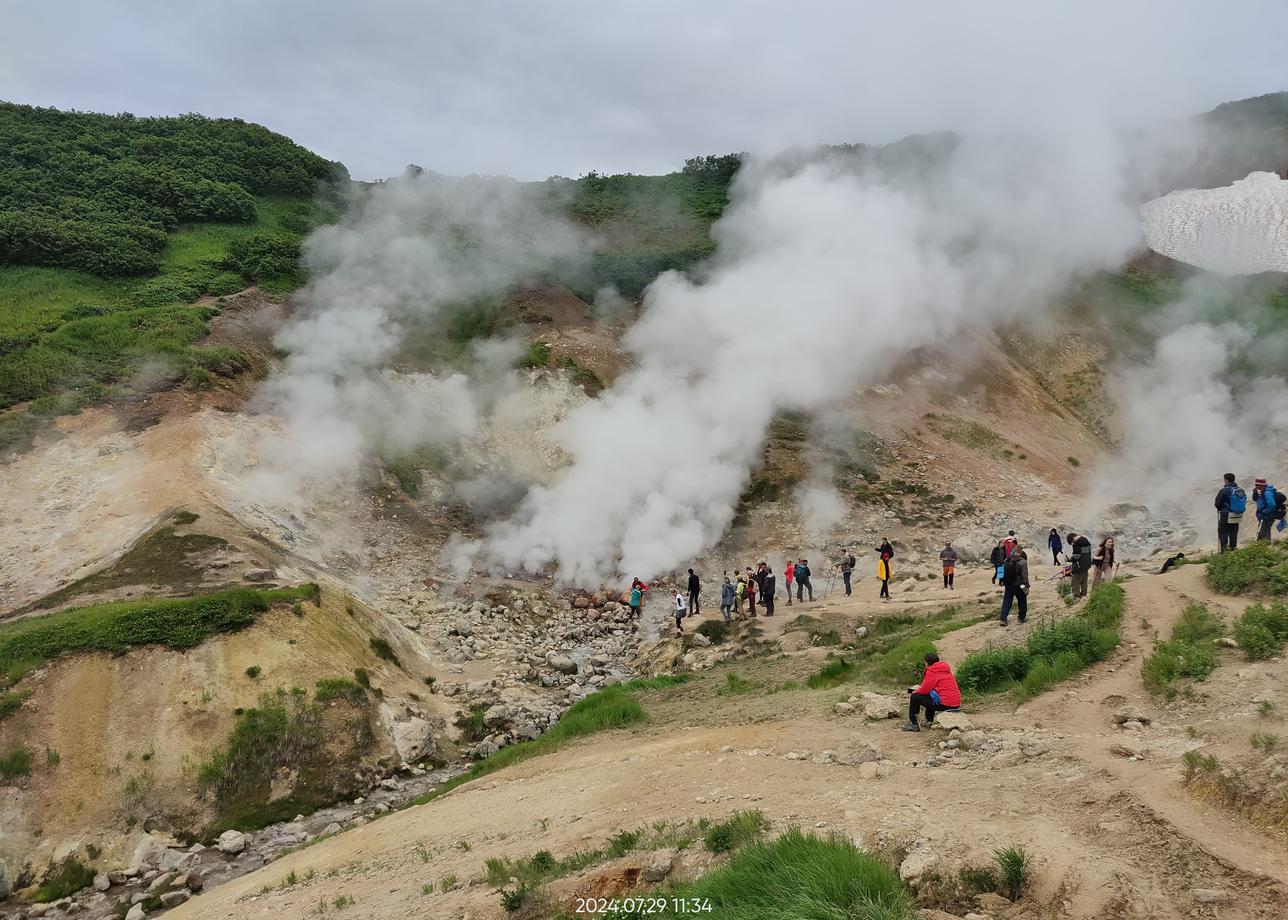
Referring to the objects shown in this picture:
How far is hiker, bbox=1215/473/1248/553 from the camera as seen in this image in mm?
11719

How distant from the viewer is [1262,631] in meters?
7.15

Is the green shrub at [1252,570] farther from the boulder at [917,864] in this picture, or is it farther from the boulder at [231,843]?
the boulder at [231,843]

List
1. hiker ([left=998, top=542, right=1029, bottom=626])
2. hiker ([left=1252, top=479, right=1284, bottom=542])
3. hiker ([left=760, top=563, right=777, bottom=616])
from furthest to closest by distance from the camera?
hiker ([left=760, top=563, right=777, bottom=616]) < hiker ([left=1252, top=479, right=1284, bottom=542]) < hiker ([left=998, top=542, right=1029, bottom=626])

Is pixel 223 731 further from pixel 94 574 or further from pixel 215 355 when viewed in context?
pixel 215 355

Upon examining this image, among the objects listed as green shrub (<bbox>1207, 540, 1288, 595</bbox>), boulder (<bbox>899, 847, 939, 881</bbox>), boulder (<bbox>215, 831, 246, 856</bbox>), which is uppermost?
green shrub (<bbox>1207, 540, 1288, 595</bbox>)

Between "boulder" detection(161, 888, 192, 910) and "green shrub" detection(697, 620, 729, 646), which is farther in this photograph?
"green shrub" detection(697, 620, 729, 646)

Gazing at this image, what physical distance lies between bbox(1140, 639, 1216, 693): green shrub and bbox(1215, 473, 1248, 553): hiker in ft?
18.5

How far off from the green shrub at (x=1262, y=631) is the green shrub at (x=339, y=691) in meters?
13.2

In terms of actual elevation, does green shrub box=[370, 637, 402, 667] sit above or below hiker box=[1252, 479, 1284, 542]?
below

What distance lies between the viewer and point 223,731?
12242 millimetres

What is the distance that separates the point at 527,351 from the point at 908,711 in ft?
86.2

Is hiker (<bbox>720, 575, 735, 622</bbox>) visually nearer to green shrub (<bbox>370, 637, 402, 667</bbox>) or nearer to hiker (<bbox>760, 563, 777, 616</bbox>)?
hiker (<bbox>760, 563, 777, 616</bbox>)

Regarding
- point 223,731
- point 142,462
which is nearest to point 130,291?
point 142,462

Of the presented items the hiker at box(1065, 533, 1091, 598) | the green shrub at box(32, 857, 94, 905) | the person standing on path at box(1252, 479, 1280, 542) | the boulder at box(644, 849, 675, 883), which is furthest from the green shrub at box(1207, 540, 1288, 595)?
the green shrub at box(32, 857, 94, 905)
